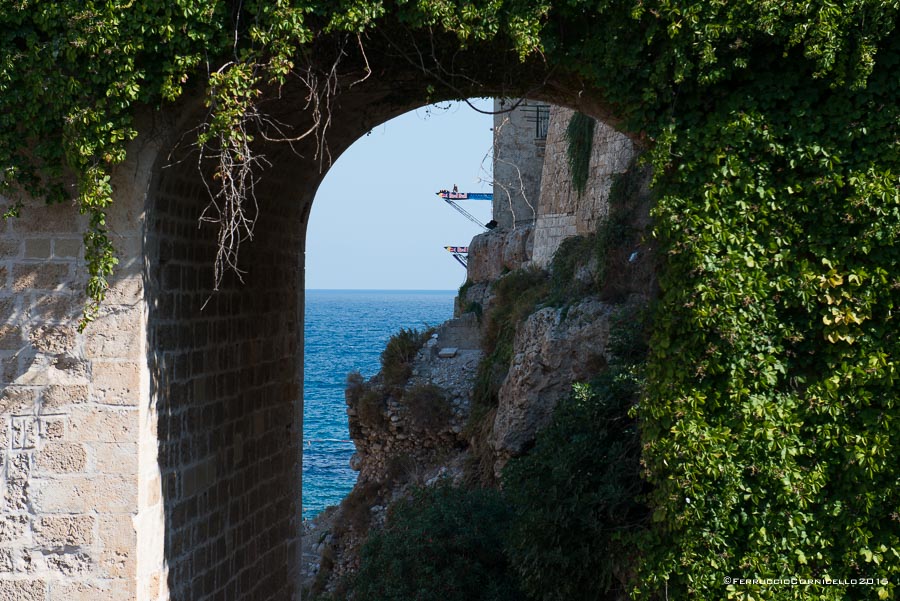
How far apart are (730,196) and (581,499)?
10.1 feet

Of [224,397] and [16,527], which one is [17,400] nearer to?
[16,527]

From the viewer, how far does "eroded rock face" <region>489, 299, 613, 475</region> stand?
1001cm

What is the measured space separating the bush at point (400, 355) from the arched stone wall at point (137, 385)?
10629 millimetres

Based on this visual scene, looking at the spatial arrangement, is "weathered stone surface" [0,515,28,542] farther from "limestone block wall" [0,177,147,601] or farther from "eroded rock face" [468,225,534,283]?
"eroded rock face" [468,225,534,283]

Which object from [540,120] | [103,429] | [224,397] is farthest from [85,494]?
[540,120]

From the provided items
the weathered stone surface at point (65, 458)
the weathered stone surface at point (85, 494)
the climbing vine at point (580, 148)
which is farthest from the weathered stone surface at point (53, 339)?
the climbing vine at point (580, 148)

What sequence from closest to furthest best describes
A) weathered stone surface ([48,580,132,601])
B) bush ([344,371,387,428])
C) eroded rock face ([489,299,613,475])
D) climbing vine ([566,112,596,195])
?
weathered stone surface ([48,580,132,601]) < eroded rock face ([489,299,613,475]) < climbing vine ([566,112,596,195]) < bush ([344,371,387,428])

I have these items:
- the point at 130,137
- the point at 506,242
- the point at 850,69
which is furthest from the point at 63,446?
the point at 506,242

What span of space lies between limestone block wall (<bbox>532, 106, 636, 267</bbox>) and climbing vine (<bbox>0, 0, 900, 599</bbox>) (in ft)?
24.5

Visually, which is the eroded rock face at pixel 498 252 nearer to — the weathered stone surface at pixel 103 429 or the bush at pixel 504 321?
the bush at pixel 504 321

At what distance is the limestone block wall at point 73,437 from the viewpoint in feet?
14.7

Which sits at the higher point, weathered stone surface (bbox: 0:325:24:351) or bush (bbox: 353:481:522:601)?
weathered stone surface (bbox: 0:325:24:351)

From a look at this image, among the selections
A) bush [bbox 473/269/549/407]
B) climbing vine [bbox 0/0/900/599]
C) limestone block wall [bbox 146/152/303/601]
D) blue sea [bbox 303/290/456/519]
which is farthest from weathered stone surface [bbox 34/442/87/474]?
bush [bbox 473/269/549/407]

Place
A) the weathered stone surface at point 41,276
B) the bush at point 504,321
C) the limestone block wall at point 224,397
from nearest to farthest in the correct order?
the weathered stone surface at point 41,276, the limestone block wall at point 224,397, the bush at point 504,321
